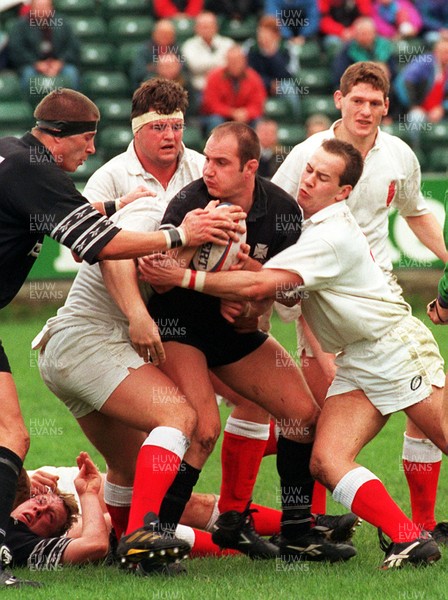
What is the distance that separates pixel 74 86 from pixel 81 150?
928cm

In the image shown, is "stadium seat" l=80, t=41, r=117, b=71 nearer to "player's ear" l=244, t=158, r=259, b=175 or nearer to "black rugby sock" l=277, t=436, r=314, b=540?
"player's ear" l=244, t=158, r=259, b=175

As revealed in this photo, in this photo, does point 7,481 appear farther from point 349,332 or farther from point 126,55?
point 126,55

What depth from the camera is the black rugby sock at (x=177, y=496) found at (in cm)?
589

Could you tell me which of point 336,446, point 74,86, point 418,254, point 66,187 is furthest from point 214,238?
point 74,86

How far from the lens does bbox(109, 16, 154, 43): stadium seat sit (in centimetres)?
1636

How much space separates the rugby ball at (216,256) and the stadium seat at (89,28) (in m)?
10.9

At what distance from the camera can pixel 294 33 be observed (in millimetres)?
16812

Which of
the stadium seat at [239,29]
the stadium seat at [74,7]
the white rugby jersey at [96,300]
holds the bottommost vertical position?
the white rugby jersey at [96,300]

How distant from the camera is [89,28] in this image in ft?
53.9

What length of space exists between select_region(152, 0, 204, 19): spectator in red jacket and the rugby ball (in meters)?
10.8

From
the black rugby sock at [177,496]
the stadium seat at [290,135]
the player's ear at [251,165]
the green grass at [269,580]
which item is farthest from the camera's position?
the stadium seat at [290,135]

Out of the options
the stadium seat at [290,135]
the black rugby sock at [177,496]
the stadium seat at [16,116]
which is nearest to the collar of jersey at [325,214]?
the black rugby sock at [177,496]

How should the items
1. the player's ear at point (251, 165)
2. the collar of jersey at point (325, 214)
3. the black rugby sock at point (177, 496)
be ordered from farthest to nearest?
the collar of jersey at point (325, 214) < the player's ear at point (251, 165) < the black rugby sock at point (177, 496)

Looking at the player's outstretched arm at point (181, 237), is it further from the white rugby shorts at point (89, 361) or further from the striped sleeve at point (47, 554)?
the striped sleeve at point (47, 554)
